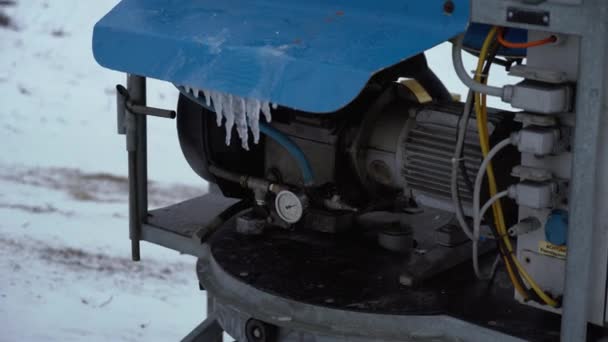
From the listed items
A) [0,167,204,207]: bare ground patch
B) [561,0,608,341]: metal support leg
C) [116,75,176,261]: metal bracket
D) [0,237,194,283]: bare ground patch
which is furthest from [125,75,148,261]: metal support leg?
[0,167,204,207]: bare ground patch

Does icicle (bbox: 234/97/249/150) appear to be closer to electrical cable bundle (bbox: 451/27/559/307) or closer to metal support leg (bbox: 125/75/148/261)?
electrical cable bundle (bbox: 451/27/559/307)

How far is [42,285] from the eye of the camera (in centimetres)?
335

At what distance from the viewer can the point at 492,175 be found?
1583 millimetres

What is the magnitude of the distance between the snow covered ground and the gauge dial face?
1.24 meters

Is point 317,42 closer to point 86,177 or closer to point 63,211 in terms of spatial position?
point 63,211

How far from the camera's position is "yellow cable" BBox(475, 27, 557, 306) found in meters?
1.52

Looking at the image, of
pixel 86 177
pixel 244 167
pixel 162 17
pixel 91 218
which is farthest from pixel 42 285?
pixel 162 17

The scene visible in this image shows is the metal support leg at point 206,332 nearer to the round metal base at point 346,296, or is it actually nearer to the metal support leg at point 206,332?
the metal support leg at point 206,332

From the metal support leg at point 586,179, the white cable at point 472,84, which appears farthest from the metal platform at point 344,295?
the white cable at point 472,84

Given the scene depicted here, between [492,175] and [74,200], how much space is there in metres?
2.60

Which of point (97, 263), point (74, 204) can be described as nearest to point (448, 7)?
point (97, 263)

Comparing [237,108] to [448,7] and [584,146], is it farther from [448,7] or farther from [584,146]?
[584,146]

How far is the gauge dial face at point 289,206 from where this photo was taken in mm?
1890

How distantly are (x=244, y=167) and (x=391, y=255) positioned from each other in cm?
37
